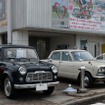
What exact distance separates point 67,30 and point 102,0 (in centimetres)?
499

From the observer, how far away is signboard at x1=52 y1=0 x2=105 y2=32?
58.3 feet

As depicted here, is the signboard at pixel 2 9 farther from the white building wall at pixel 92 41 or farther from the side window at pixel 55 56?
the side window at pixel 55 56

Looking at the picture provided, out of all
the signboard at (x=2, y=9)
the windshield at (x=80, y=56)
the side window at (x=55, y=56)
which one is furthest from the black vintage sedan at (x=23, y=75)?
the signboard at (x=2, y=9)

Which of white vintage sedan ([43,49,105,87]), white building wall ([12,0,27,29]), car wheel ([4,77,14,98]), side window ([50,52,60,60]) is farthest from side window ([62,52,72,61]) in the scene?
white building wall ([12,0,27,29])

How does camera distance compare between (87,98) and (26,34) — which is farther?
(26,34)

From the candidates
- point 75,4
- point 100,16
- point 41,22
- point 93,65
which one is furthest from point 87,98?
point 100,16

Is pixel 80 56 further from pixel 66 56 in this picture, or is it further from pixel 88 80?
pixel 88 80

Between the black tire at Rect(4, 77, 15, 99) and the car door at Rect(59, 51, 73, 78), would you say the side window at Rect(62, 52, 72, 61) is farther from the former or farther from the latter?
the black tire at Rect(4, 77, 15, 99)

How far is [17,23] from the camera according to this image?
1683 cm

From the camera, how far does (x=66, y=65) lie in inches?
458

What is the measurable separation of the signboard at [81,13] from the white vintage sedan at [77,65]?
5838mm

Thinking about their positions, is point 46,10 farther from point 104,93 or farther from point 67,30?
point 104,93

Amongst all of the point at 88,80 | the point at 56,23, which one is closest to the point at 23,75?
the point at 88,80

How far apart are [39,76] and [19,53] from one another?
1.68m
